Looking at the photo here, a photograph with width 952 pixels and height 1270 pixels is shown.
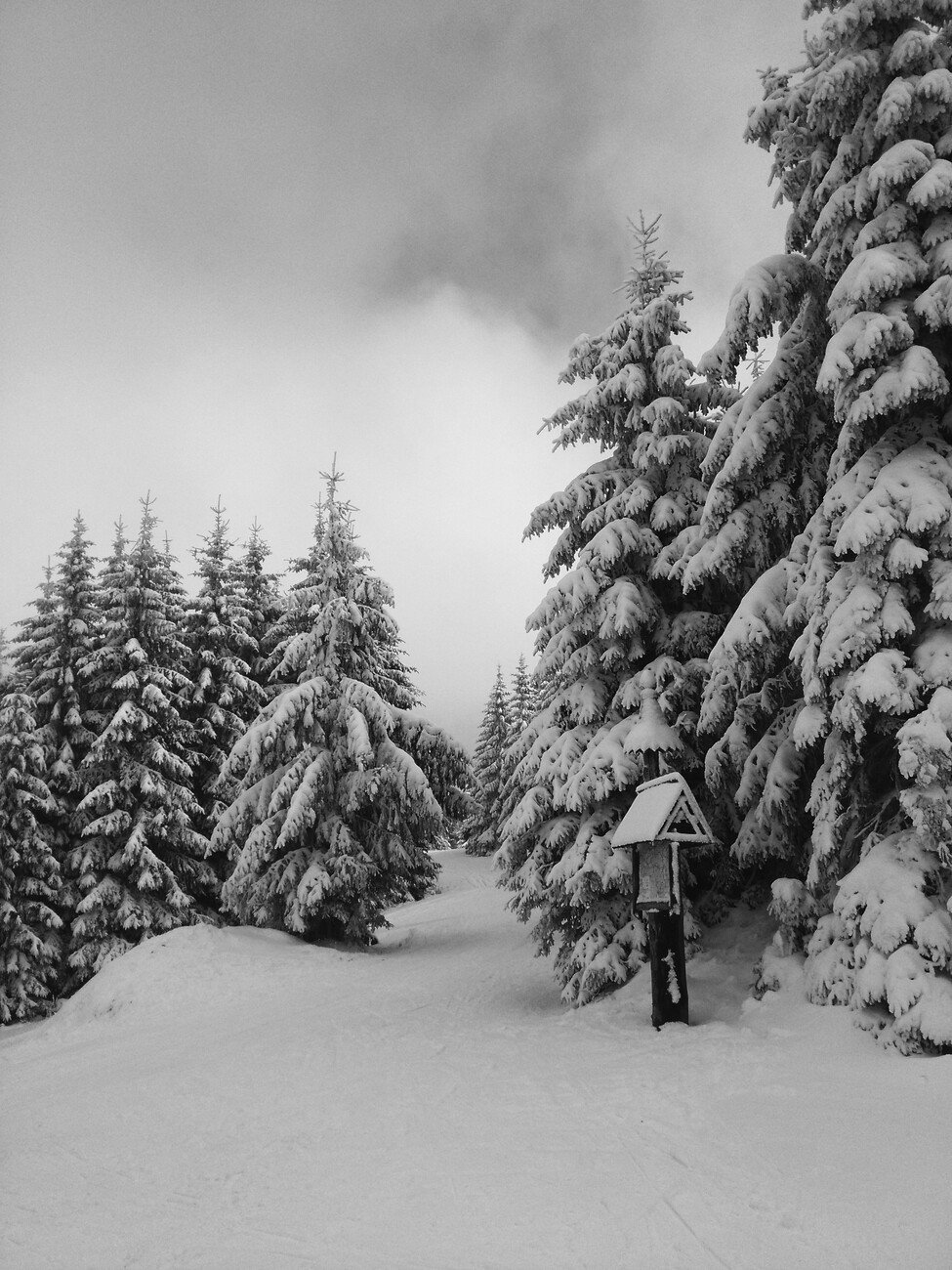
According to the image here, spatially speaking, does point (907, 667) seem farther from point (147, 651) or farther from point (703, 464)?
point (147, 651)

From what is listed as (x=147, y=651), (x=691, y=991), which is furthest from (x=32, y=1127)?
(x=147, y=651)

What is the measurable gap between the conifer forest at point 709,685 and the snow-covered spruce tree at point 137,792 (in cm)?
13

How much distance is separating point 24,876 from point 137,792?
325cm

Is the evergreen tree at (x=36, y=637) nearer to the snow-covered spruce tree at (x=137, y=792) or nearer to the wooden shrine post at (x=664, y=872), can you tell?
the snow-covered spruce tree at (x=137, y=792)

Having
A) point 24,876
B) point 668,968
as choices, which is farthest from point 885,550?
point 24,876

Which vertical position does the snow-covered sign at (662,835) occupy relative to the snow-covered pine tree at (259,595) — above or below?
below

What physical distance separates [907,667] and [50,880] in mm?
20429

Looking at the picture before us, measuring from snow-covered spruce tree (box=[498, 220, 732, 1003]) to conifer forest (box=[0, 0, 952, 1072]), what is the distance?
0.05 meters

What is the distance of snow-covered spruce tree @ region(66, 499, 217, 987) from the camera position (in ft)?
65.9

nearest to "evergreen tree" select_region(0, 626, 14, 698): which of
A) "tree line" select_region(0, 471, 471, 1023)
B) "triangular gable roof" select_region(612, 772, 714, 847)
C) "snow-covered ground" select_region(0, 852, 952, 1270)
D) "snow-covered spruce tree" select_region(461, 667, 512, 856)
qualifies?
"tree line" select_region(0, 471, 471, 1023)

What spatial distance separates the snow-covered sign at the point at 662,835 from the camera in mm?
9539

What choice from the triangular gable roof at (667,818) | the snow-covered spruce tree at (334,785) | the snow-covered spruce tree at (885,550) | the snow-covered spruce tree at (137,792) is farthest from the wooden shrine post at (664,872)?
the snow-covered spruce tree at (137,792)

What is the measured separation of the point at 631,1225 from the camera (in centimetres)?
473

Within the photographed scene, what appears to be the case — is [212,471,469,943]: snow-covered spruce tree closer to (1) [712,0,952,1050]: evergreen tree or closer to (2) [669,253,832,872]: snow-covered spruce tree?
(2) [669,253,832,872]: snow-covered spruce tree
